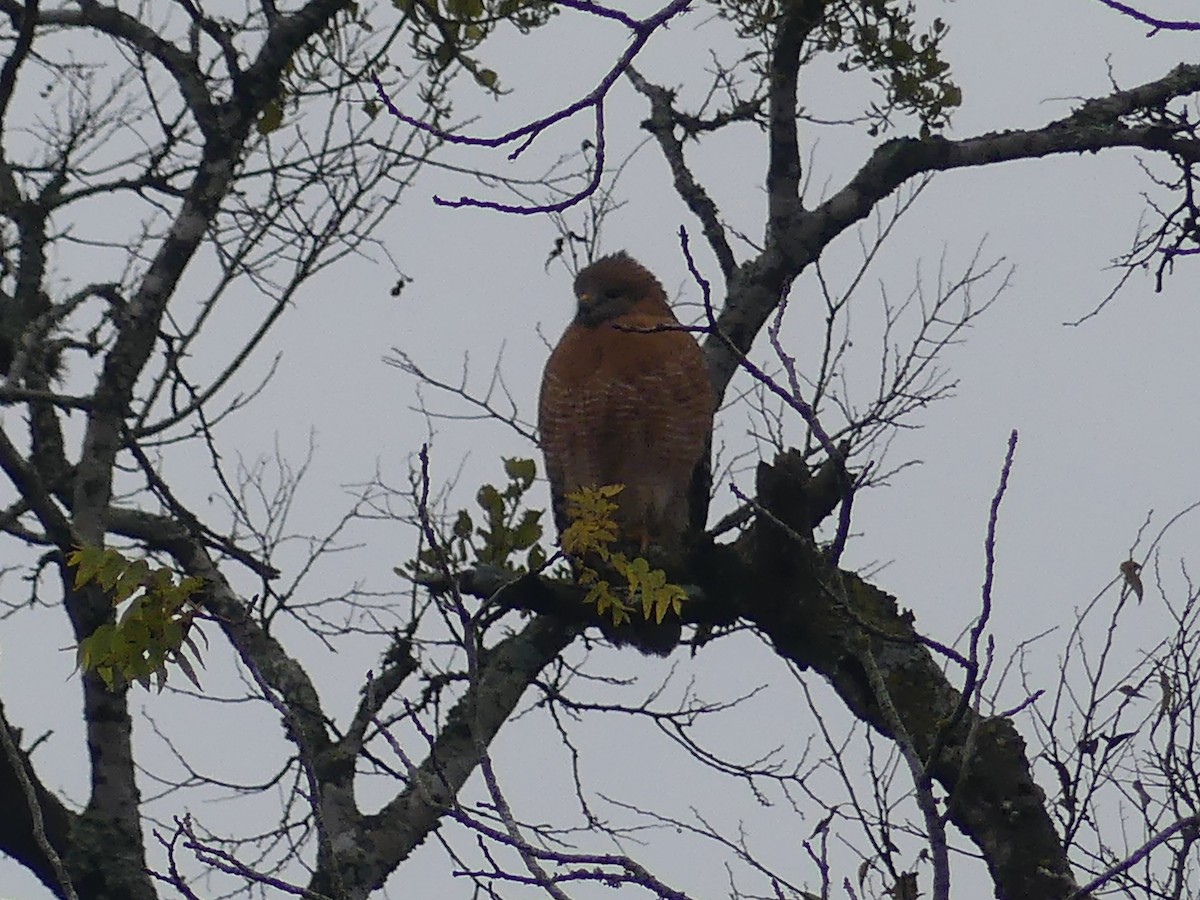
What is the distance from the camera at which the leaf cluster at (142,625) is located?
319cm

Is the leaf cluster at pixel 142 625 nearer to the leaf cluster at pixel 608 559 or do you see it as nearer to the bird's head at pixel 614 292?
the leaf cluster at pixel 608 559

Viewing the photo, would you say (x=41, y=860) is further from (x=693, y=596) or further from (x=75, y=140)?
(x=75, y=140)

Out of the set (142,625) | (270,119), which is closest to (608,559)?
(142,625)

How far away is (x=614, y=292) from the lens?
642 centimetres

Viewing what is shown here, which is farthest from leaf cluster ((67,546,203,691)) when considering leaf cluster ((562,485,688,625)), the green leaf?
the green leaf

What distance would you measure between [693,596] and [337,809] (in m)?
1.45

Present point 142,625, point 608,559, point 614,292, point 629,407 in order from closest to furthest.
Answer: point 142,625 < point 608,559 < point 629,407 < point 614,292

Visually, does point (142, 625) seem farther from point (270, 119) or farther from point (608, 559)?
point (270, 119)

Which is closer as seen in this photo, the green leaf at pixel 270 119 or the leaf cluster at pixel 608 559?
the leaf cluster at pixel 608 559

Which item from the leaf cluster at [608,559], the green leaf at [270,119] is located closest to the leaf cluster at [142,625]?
the leaf cluster at [608,559]

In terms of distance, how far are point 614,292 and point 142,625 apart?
3.50 m

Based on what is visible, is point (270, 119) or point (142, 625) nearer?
point (142, 625)

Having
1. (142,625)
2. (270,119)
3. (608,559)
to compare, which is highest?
(270,119)

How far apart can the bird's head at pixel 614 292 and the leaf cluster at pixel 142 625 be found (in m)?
3.32
